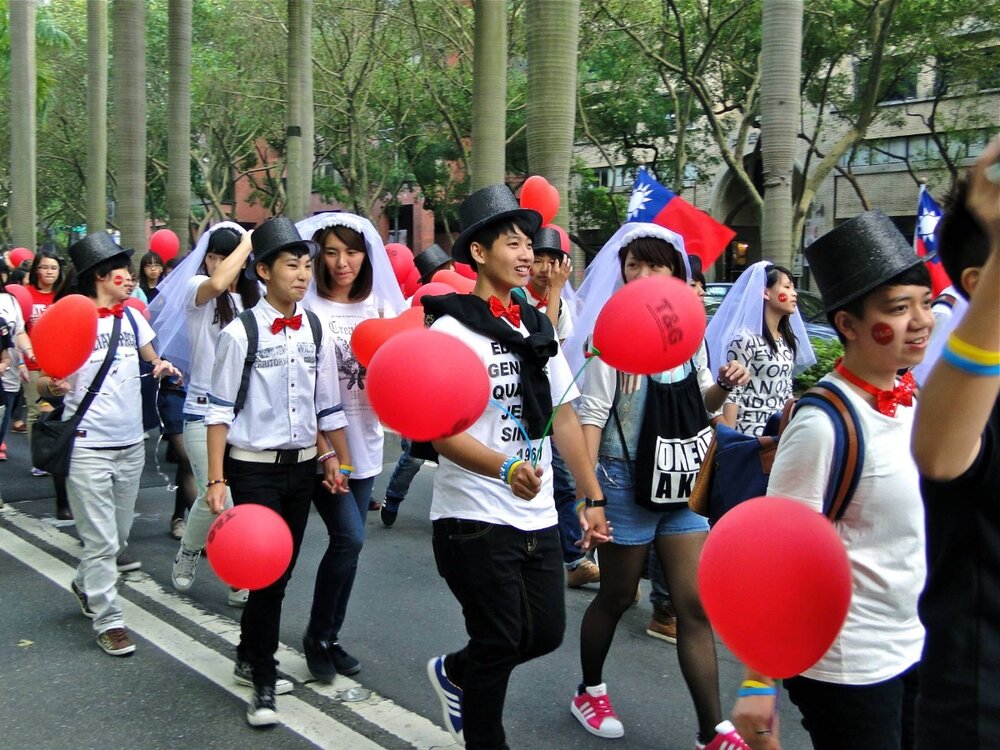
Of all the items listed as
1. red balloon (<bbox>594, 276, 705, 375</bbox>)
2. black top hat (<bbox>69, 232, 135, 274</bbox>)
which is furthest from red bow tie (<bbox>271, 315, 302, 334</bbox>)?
red balloon (<bbox>594, 276, 705, 375</bbox>)

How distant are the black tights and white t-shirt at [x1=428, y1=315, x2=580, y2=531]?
2.42ft

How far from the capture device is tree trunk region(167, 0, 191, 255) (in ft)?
48.8

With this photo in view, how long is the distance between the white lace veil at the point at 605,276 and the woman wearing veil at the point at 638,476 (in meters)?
0.02

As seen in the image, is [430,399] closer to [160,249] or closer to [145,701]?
[145,701]

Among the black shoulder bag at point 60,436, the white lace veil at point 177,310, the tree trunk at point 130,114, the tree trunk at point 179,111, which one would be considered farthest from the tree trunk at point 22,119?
the black shoulder bag at point 60,436

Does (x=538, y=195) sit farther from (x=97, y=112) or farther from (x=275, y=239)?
(x=97, y=112)

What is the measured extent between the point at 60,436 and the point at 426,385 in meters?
3.03

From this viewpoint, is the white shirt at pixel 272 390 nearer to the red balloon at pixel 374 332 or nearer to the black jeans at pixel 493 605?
the red balloon at pixel 374 332

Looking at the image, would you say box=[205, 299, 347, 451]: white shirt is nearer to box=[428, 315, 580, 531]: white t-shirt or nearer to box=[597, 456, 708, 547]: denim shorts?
box=[428, 315, 580, 531]: white t-shirt

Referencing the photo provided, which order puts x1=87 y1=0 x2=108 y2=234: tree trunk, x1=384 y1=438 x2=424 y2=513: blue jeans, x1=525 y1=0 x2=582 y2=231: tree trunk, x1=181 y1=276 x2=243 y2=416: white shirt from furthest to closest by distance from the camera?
x1=87 y1=0 x2=108 y2=234: tree trunk → x1=525 y1=0 x2=582 y2=231: tree trunk → x1=384 y1=438 x2=424 y2=513: blue jeans → x1=181 y1=276 x2=243 y2=416: white shirt

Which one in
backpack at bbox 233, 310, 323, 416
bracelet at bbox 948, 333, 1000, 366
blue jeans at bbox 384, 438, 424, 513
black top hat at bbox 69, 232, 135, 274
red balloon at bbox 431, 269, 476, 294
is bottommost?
blue jeans at bbox 384, 438, 424, 513

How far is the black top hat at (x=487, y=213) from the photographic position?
3432 millimetres

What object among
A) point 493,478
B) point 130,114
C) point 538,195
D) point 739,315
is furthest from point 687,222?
point 130,114

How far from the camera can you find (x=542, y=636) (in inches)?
133
